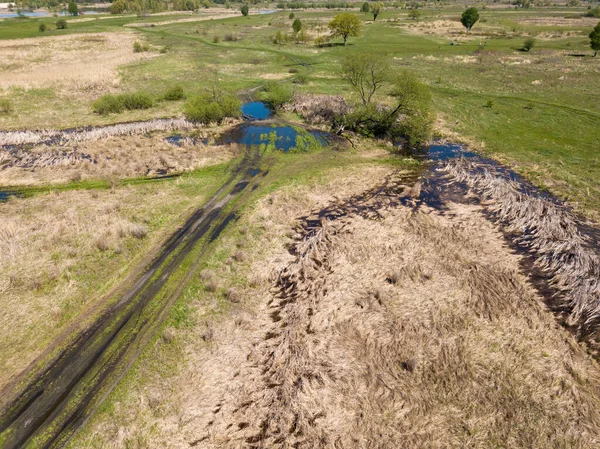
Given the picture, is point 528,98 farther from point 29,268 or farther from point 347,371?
point 29,268

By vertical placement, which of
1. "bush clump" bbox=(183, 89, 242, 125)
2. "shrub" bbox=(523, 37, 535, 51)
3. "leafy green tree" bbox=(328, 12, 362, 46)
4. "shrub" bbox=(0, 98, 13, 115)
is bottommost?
"bush clump" bbox=(183, 89, 242, 125)

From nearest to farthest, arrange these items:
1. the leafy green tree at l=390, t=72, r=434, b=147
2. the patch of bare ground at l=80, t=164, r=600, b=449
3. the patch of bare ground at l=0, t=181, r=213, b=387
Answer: the patch of bare ground at l=80, t=164, r=600, b=449, the patch of bare ground at l=0, t=181, r=213, b=387, the leafy green tree at l=390, t=72, r=434, b=147

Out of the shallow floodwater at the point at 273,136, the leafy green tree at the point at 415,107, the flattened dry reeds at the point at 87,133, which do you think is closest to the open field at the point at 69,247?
the shallow floodwater at the point at 273,136

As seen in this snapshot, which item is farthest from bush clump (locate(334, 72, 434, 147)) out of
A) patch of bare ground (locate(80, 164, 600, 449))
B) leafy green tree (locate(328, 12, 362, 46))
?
leafy green tree (locate(328, 12, 362, 46))

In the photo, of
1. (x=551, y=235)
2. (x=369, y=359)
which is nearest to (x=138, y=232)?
(x=369, y=359)

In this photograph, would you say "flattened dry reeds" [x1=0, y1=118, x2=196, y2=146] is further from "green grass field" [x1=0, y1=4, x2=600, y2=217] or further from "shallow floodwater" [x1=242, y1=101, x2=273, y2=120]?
"shallow floodwater" [x1=242, y1=101, x2=273, y2=120]

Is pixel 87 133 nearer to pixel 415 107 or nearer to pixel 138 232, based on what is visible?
pixel 138 232

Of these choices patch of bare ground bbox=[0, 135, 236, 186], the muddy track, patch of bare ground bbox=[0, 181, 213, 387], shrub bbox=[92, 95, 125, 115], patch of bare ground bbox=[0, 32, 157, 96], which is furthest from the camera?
patch of bare ground bbox=[0, 32, 157, 96]

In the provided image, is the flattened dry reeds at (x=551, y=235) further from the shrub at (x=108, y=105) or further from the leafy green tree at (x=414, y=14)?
the leafy green tree at (x=414, y=14)
